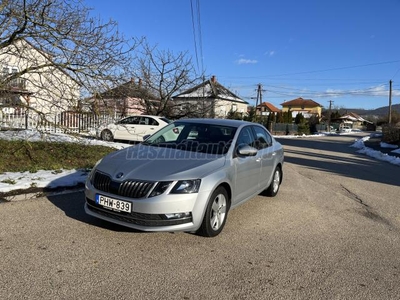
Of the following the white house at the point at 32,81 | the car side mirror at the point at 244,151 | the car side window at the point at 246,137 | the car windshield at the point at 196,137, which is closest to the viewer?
the car side mirror at the point at 244,151

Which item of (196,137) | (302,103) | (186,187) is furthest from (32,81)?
(302,103)

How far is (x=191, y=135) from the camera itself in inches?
209

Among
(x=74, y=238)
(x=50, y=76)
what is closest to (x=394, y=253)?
(x=74, y=238)

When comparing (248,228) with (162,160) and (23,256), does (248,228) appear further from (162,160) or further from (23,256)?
(23,256)

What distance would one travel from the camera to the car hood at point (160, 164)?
12.6 ft

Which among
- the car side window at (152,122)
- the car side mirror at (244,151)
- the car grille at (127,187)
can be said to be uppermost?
the car side window at (152,122)

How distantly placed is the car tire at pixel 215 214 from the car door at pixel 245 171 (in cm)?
31

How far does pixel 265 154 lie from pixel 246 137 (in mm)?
708

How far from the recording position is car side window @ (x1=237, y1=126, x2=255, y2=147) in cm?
512

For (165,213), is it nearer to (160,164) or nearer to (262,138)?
(160,164)

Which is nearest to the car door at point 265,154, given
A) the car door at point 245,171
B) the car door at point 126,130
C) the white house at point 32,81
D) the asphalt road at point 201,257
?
the car door at point 245,171

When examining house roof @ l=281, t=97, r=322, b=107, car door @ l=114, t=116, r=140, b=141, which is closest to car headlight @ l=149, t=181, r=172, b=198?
car door @ l=114, t=116, r=140, b=141

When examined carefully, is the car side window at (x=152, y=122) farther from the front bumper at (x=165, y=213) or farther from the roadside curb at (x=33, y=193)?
the front bumper at (x=165, y=213)

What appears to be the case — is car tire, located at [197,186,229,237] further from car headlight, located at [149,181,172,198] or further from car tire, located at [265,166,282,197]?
car tire, located at [265,166,282,197]
